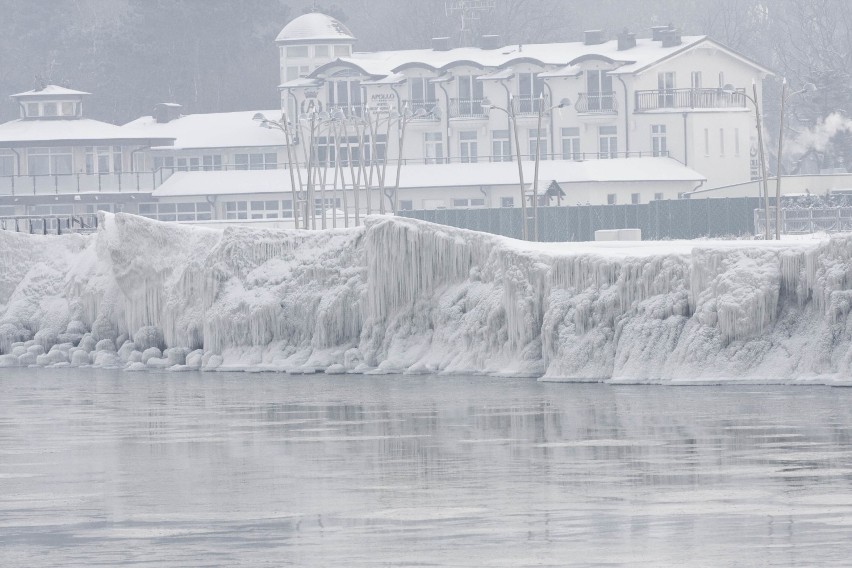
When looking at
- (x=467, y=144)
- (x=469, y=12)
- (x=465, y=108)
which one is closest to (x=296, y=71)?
(x=465, y=108)

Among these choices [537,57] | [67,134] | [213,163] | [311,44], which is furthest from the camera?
[311,44]

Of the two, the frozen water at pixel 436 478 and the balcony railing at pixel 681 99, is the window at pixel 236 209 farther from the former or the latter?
the frozen water at pixel 436 478

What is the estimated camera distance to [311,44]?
123 metres

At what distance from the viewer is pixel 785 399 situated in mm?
32344

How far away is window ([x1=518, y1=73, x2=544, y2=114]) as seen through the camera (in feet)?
359

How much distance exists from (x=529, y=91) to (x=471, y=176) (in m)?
7.48

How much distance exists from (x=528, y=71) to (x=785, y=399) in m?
79.1

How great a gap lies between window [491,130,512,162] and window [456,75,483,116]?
1499 mm

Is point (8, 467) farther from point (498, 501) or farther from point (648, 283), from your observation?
point (648, 283)

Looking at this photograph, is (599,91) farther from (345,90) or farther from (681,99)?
(345,90)

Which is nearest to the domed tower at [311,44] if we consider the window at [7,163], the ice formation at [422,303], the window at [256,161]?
the window at [256,161]

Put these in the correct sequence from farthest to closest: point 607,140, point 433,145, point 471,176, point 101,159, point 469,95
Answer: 1. point 101,159
2. point 433,145
3. point 469,95
4. point 607,140
5. point 471,176

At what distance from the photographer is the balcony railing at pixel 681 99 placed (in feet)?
352

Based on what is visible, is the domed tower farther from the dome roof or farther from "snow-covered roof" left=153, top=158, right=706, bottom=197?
"snow-covered roof" left=153, top=158, right=706, bottom=197
